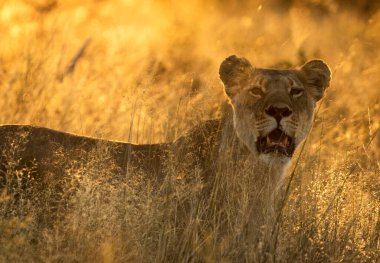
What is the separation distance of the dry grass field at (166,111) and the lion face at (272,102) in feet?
0.55

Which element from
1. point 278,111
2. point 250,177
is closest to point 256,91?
point 278,111

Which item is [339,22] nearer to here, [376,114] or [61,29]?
[376,114]

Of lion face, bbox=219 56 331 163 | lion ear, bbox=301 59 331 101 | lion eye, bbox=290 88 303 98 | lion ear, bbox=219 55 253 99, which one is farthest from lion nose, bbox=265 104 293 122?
lion ear, bbox=301 59 331 101

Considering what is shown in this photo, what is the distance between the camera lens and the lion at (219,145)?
6.05 m

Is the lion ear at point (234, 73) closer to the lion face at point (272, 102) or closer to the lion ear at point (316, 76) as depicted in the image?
the lion face at point (272, 102)

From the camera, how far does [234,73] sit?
666cm

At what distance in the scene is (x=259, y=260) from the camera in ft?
16.8

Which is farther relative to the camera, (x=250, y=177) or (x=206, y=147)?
(x=206, y=147)

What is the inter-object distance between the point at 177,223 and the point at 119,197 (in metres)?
Result: 0.38

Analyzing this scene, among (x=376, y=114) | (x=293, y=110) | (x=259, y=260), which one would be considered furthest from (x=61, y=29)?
(x=259, y=260)

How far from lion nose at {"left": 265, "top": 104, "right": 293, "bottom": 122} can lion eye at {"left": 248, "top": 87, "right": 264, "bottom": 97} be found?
0.28 meters

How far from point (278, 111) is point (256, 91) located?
1.23ft

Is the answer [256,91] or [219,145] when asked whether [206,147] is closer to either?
[219,145]

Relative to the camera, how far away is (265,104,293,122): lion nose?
19.8ft
